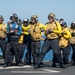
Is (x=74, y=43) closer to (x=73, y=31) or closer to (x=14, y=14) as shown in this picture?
(x=73, y=31)

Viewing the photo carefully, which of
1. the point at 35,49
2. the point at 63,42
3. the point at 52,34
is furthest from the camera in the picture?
the point at 63,42

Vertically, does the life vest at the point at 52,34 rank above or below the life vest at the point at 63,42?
above

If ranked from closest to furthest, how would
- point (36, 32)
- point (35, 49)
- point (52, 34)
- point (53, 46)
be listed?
point (52, 34) < point (53, 46) < point (36, 32) < point (35, 49)

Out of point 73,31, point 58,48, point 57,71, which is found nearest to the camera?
point 57,71

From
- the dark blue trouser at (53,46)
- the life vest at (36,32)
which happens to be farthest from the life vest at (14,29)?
the dark blue trouser at (53,46)

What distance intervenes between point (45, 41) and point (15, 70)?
1.61 m

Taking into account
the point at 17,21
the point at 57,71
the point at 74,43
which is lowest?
the point at 57,71

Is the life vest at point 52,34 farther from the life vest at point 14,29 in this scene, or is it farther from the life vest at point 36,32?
the life vest at point 14,29

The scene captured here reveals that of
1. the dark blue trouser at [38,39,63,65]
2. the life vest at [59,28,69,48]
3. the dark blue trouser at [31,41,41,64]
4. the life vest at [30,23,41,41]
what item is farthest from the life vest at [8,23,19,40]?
the life vest at [59,28,69,48]

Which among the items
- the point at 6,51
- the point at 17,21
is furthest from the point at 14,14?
the point at 6,51

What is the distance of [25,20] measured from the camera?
1462 cm

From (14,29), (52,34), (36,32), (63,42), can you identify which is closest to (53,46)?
(52,34)

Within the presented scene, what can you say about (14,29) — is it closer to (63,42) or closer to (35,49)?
(35,49)

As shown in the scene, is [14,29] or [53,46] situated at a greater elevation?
[14,29]
